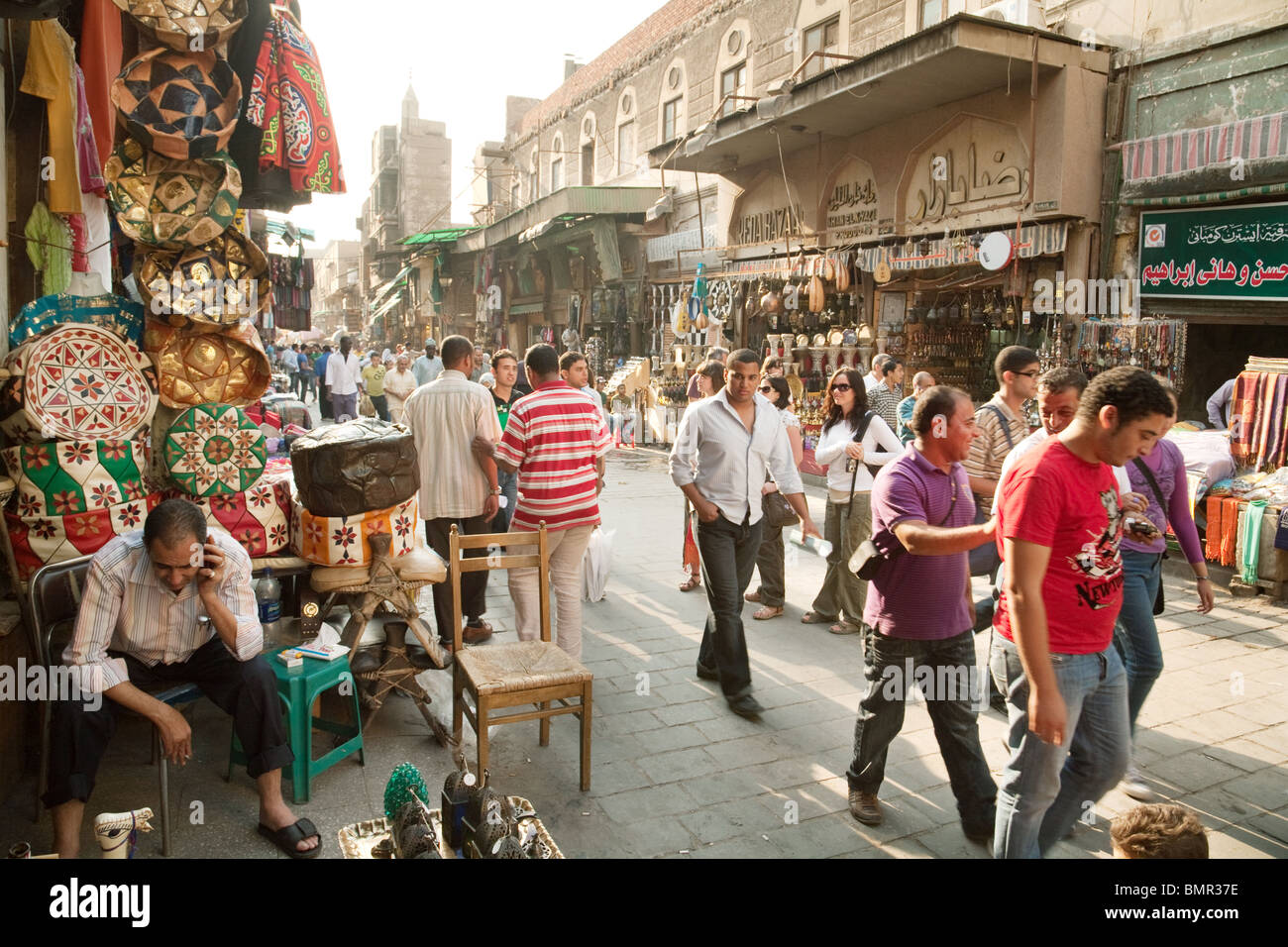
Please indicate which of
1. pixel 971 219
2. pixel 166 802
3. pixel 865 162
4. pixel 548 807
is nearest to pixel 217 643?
pixel 166 802

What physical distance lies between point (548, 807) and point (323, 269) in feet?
251

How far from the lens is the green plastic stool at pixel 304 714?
3.52 metres

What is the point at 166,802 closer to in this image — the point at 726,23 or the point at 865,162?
→ the point at 865,162

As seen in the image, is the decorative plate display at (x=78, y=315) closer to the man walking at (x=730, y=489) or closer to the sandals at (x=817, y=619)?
the man walking at (x=730, y=489)

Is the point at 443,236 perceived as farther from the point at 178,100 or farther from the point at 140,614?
the point at 140,614

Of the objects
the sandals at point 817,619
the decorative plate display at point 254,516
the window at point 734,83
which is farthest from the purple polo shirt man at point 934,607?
the window at point 734,83

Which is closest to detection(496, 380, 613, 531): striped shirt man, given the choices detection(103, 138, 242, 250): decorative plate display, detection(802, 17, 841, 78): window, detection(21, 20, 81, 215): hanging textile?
detection(103, 138, 242, 250): decorative plate display

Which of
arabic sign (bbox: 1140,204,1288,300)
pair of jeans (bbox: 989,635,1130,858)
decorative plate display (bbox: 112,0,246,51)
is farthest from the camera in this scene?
arabic sign (bbox: 1140,204,1288,300)

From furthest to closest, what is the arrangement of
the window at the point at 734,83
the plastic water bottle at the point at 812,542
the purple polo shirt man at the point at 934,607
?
1. the window at the point at 734,83
2. the plastic water bottle at the point at 812,542
3. the purple polo shirt man at the point at 934,607

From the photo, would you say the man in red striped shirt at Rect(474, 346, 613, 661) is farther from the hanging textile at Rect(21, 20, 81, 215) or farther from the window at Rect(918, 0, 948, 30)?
the window at Rect(918, 0, 948, 30)

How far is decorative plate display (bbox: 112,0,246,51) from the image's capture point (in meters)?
3.90

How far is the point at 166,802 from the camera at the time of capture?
3094 mm

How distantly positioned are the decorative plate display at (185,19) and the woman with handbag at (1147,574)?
15.0ft

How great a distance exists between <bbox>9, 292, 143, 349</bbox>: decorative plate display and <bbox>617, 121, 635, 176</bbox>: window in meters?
17.1
